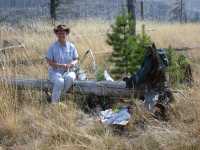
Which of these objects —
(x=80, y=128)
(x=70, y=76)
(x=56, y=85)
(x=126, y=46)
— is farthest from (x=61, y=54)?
(x=80, y=128)

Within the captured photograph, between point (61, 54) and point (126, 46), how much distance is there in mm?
1052

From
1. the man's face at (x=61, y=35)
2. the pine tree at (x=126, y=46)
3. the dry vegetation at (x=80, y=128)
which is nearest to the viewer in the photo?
the dry vegetation at (x=80, y=128)

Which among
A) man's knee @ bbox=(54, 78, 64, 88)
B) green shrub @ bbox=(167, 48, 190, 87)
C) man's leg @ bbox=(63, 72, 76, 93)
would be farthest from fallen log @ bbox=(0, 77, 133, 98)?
green shrub @ bbox=(167, 48, 190, 87)

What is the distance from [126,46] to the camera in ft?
24.6

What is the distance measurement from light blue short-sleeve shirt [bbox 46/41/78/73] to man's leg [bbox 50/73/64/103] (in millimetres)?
172

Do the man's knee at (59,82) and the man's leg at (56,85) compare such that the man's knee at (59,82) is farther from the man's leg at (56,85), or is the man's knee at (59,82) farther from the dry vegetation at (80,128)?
the dry vegetation at (80,128)

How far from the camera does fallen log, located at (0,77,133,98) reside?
6350 mm

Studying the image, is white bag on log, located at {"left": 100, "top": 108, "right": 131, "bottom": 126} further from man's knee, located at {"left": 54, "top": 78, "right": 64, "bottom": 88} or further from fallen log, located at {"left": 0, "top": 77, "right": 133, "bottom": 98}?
man's knee, located at {"left": 54, "top": 78, "right": 64, "bottom": 88}

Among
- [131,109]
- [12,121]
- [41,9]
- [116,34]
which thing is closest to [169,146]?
[131,109]

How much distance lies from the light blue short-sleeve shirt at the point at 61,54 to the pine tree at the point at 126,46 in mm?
791

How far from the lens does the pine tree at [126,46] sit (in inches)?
292

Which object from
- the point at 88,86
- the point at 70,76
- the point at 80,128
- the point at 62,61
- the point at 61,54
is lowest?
the point at 80,128

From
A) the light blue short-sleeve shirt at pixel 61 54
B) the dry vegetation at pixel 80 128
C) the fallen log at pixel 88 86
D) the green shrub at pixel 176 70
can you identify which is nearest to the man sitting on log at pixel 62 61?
the light blue short-sleeve shirt at pixel 61 54

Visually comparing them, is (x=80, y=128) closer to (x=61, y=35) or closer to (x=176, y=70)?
(x=61, y=35)
